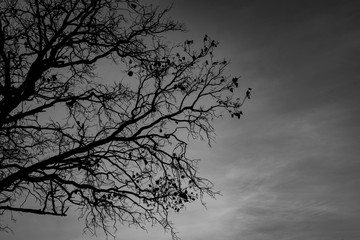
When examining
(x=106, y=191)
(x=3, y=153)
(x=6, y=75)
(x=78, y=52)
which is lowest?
(x=106, y=191)

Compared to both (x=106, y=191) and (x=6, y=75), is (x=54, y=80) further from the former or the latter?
(x=106, y=191)

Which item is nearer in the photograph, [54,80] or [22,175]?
[22,175]

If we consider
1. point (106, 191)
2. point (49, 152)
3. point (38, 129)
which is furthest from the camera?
point (49, 152)

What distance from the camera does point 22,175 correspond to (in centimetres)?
753

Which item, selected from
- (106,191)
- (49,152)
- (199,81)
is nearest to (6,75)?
(49,152)

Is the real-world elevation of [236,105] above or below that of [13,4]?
below

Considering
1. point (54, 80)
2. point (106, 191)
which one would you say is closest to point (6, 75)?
point (54, 80)

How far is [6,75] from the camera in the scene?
7805 millimetres

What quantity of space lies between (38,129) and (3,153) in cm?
112

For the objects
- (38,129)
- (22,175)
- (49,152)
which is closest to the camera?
(22,175)

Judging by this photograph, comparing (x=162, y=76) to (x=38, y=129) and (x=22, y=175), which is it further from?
(x=22, y=175)

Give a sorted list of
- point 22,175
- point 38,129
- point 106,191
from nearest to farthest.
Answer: point 22,175, point 106,191, point 38,129

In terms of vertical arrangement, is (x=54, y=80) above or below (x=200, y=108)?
above

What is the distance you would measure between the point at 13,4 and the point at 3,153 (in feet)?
12.4
